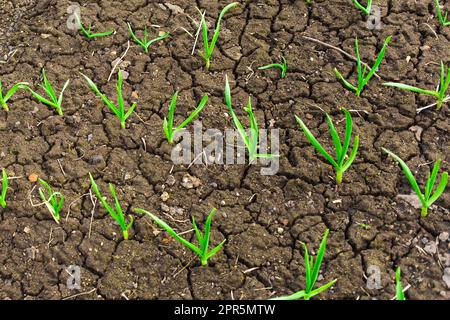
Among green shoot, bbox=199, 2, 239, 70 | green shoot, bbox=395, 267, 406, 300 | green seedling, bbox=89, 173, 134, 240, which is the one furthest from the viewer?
green shoot, bbox=199, 2, 239, 70

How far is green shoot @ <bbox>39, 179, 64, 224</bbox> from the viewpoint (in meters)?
2.71

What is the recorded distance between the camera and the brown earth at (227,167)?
102 inches

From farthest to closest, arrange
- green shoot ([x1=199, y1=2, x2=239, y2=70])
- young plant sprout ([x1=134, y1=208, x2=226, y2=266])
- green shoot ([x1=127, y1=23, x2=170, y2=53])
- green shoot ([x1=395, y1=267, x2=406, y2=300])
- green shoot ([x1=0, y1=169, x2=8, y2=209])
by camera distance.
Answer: green shoot ([x1=127, y1=23, x2=170, y2=53]) < green shoot ([x1=199, y1=2, x2=239, y2=70]) < green shoot ([x1=0, y1=169, x2=8, y2=209]) < young plant sprout ([x1=134, y1=208, x2=226, y2=266]) < green shoot ([x1=395, y1=267, x2=406, y2=300])

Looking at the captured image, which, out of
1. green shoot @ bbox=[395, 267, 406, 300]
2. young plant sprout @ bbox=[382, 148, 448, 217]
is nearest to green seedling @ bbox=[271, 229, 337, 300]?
green shoot @ bbox=[395, 267, 406, 300]

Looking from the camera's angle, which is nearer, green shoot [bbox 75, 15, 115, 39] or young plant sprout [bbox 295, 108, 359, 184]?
young plant sprout [bbox 295, 108, 359, 184]

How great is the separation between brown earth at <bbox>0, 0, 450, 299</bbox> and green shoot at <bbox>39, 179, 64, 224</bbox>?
0.05 metres

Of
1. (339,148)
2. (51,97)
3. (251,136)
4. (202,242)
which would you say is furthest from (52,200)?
(339,148)

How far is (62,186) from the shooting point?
2.88 m

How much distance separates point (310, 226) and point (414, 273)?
51 centimetres

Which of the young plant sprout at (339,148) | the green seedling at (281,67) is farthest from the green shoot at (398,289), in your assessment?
the green seedling at (281,67)

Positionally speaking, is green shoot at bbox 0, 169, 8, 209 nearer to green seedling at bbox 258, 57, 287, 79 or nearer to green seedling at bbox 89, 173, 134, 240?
green seedling at bbox 89, 173, 134, 240

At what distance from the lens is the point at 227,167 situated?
2902mm
